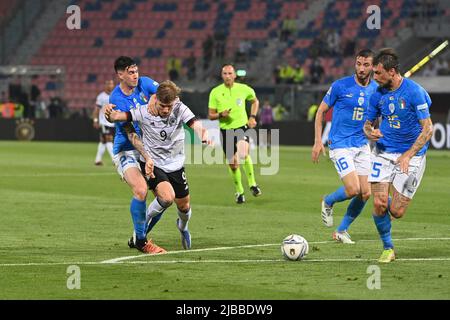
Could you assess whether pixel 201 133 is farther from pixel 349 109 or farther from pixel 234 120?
pixel 234 120

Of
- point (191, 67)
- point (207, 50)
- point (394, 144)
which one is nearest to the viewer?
point (394, 144)

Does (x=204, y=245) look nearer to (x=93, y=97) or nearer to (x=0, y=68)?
(x=0, y=68)

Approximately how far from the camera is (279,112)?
4359 centimetres

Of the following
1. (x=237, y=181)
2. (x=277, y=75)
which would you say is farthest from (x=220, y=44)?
(x=237, y=181)

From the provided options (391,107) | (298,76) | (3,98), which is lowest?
(3,98)

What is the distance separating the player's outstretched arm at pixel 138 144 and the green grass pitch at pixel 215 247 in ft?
3.23

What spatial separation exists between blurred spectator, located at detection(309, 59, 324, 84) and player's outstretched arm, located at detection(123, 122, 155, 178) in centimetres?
3207

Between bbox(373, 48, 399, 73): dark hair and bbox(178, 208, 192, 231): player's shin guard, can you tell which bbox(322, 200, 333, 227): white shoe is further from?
bbox(373, 48, 399, 73): dark hair

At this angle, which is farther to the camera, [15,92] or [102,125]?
[15,92]

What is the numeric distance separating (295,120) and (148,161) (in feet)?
102

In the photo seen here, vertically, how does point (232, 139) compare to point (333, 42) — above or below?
below

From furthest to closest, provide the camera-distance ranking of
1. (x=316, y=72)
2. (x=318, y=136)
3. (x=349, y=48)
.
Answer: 1. (x=349, y=48)
2. (x=316, y=72)
3. (x=318, y=136)

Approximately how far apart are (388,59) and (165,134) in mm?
2844
